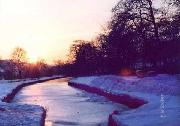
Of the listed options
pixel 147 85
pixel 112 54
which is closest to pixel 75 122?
pixel 147 85

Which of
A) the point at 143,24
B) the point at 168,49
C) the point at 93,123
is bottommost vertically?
the point at 93,123

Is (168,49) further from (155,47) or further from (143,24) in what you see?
(143,24)

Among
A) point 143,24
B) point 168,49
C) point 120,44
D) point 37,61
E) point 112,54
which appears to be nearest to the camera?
point 168,49

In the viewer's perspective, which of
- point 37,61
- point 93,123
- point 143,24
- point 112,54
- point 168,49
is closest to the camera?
point 93,123

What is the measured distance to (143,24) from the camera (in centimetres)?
5056

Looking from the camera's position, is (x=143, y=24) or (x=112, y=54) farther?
(x=112, y=54)

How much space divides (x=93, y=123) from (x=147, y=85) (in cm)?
1335

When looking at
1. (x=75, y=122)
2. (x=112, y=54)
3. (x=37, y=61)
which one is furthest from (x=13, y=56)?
(x=75, y=122)

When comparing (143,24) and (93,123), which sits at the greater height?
(143,24)

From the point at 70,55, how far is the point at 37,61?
48922 millimetres

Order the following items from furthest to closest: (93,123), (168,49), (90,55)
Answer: (90,55) < (168,49) < (93,123)

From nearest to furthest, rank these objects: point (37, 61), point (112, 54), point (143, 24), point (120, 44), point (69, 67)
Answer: point (143, 24) < point (120, 44) < point (112, 54) < point (69, 67) < point (37, 61)

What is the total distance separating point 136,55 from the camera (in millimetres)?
57969

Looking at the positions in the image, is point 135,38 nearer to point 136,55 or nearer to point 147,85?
point 136,55
